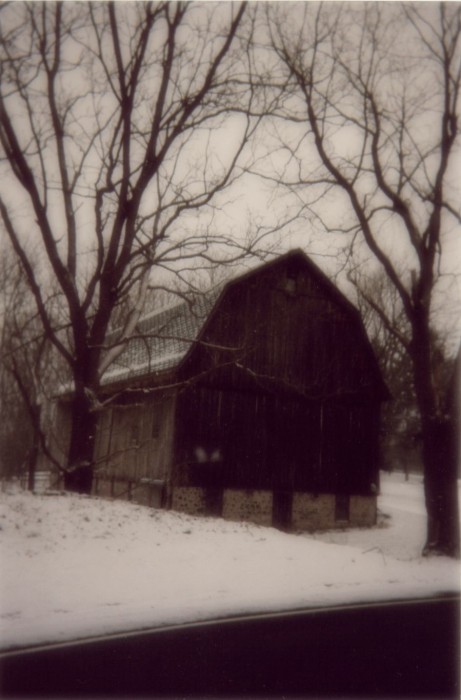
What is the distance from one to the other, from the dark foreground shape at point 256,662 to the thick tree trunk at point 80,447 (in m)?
7.48

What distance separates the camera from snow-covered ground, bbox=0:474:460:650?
820cm

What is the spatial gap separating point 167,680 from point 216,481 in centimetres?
1581

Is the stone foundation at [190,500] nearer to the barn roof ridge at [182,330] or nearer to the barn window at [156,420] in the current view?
the barn window at [156,420]

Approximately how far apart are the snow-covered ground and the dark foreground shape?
0.65 metres

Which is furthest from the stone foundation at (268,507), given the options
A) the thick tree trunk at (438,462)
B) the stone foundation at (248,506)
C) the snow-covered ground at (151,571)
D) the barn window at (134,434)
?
the thick tree trunk at (438,462)

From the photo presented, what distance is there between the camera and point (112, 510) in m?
12.9

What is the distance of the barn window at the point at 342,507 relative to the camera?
24.4 m

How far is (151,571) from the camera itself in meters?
10.4

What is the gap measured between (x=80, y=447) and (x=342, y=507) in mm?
12443

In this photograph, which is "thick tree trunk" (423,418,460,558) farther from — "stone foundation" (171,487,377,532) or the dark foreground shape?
"stone foundation" (171,487,377,532)

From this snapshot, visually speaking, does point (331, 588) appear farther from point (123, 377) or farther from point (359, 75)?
point (123, 377)

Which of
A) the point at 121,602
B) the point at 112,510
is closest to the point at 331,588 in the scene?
the point at 121,602

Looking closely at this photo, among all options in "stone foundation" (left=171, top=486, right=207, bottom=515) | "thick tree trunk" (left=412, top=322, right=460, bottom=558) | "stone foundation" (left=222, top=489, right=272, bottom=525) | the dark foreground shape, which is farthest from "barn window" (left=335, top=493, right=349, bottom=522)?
the dark foreground shape

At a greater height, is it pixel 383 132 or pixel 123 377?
pixel 383 132
